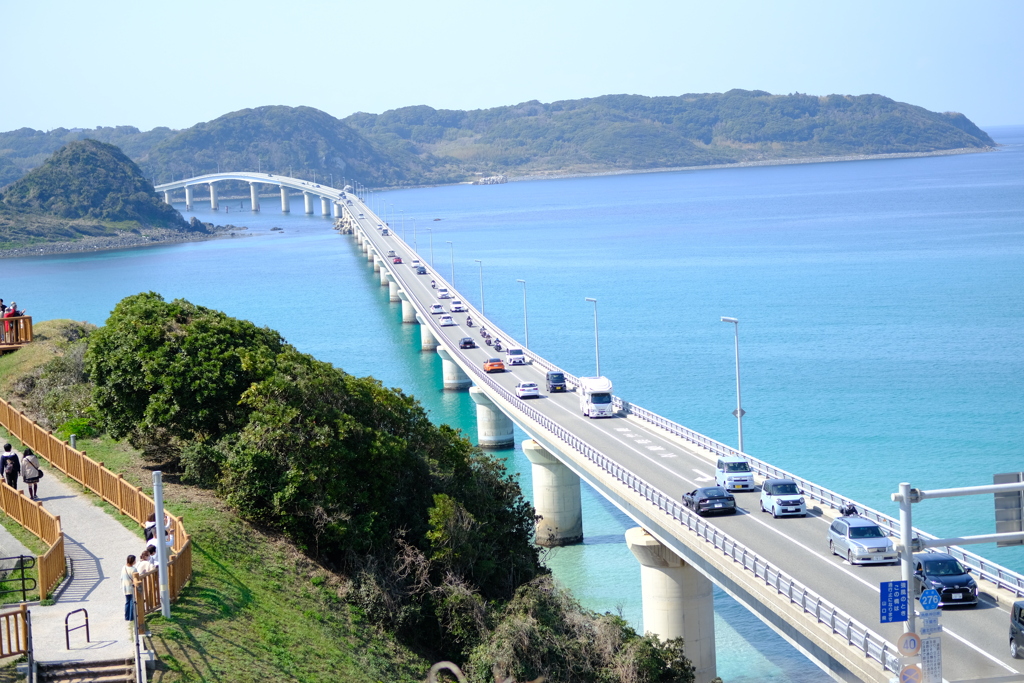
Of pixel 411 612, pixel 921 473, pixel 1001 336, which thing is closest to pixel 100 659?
pixel 411 612

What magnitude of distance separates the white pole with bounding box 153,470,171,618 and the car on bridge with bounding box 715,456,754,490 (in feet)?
68.5

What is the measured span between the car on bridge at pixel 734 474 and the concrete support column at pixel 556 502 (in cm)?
1260

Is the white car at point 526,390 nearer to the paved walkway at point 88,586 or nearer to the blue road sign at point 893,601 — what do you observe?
the paved walkway at point 88,586

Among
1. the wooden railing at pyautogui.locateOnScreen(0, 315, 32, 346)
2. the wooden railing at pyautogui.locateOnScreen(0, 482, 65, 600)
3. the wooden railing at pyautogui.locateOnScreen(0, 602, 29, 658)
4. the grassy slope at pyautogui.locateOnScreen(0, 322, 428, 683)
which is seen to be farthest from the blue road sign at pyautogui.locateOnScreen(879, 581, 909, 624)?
the wooden railing at pyautogui.locateOnScreen(0, 315, 32, 346)

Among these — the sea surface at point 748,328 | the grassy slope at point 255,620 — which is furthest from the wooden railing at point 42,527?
the sea surface at point 748,328

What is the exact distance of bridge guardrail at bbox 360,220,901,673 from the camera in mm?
21234

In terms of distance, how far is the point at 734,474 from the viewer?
120ft

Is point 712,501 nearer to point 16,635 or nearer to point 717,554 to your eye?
point 717,554

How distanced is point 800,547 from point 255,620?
15.0 metres

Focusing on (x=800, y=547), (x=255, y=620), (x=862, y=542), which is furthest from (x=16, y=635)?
(x=800, y=547)

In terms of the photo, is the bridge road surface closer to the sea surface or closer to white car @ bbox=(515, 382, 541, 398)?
white car @ bbox=(515, 382, 541, 398)

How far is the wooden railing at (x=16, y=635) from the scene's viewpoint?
1797 centimetres

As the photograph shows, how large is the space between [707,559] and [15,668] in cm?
1784

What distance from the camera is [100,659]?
18453 millimetres
